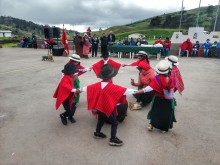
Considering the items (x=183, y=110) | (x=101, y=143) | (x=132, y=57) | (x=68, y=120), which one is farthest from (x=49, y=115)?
(x=132, y=57)

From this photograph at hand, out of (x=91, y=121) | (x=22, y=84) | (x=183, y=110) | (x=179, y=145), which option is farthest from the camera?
(x=22, y=84)

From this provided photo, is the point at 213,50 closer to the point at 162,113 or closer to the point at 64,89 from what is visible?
the point at 162,113

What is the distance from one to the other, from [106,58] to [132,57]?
1094 centimetres

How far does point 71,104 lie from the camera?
4758 millimetres

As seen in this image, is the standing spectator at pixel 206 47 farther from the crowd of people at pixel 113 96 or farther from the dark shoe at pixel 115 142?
the dark shoe at pixel 115 142

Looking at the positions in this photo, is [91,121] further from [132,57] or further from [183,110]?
[132,57]

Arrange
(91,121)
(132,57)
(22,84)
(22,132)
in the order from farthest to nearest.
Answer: (132,57)
(22,84)
(91,121)
(22,132)

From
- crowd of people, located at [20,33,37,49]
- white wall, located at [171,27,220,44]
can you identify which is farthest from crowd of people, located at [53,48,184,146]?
white wall, located at [171,27,220,44]

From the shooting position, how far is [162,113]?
4.45 metres

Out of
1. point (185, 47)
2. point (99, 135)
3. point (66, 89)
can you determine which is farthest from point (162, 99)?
point (185, 47)

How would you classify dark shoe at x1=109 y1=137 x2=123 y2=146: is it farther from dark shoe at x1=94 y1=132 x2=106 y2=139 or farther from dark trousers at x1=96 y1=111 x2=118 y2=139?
dark shoe at x1=94 y1=132 x2=106 y2=139

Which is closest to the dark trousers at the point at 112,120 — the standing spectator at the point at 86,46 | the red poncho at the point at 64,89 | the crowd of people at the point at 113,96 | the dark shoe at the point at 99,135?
the crowd of people at the point at 113,96

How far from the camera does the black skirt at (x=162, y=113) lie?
4.37 meters

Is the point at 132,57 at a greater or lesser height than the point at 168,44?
lesser
